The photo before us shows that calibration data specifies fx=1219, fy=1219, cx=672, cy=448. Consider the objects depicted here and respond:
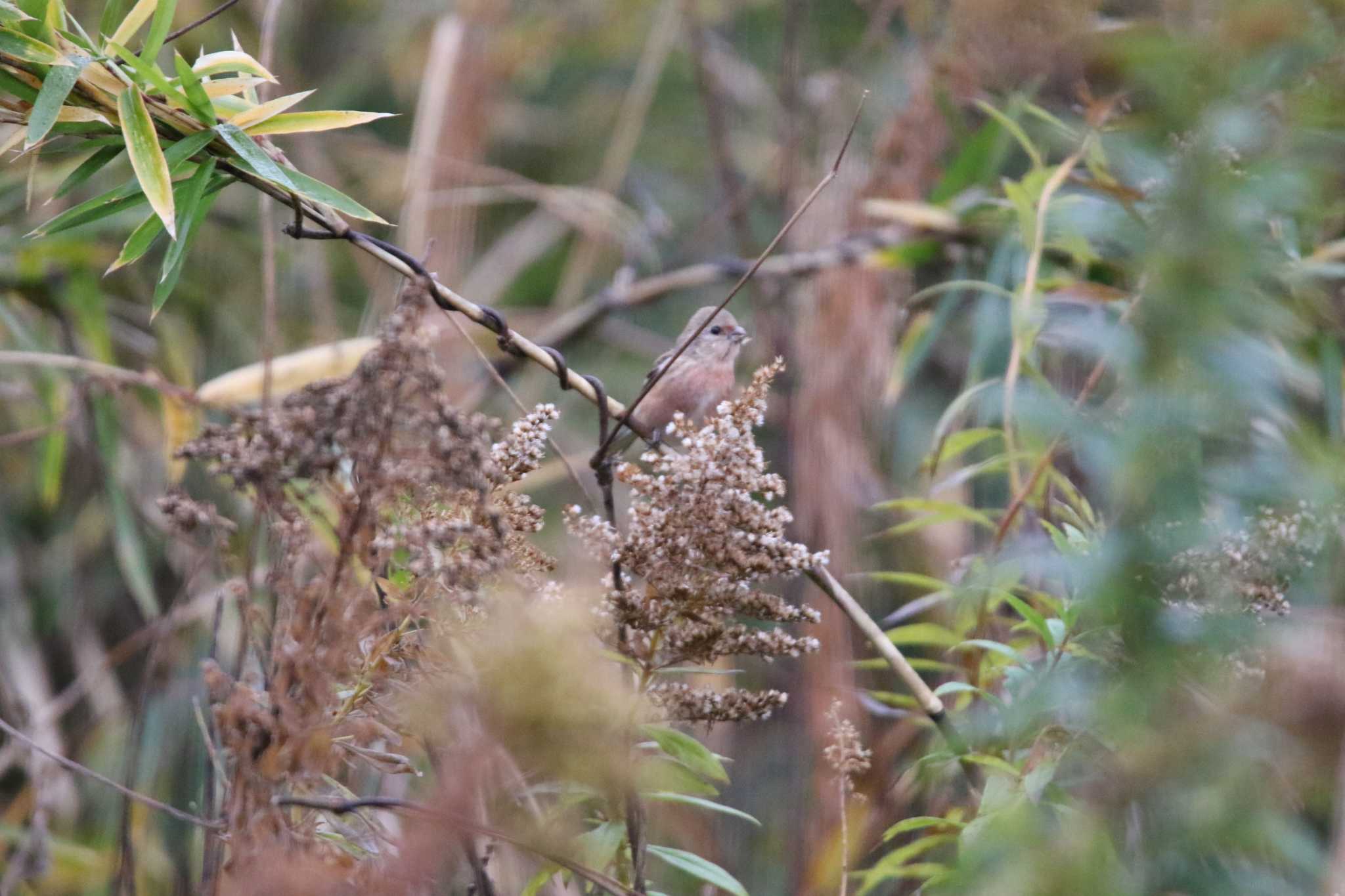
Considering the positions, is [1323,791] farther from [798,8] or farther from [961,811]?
[798,8]

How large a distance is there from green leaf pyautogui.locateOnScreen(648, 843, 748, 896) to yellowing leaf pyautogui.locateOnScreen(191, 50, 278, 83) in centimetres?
144

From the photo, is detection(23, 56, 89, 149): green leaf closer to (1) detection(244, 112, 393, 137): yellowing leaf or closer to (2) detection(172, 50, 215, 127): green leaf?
(2) detection(172, 50, 215, 127): green leaf

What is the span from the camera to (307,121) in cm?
218

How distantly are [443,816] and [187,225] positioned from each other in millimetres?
1156

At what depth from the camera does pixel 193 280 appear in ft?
18.4

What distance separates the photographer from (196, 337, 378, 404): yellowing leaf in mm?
3652

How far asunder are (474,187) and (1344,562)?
367cm

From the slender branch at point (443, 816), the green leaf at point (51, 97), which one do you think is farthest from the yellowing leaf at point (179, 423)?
the slender branch at point (443, 816)

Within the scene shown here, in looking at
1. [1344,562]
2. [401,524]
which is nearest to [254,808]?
[401,524]

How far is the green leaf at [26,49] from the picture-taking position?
1.94 m

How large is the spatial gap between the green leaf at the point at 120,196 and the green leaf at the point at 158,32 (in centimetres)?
14

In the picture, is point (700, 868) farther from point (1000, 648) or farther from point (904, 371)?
point (904, 371)

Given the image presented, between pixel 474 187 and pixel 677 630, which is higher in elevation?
pixel 474 187

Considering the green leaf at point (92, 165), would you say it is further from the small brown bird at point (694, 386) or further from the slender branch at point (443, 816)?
the small brown bird at point (694, 386)
